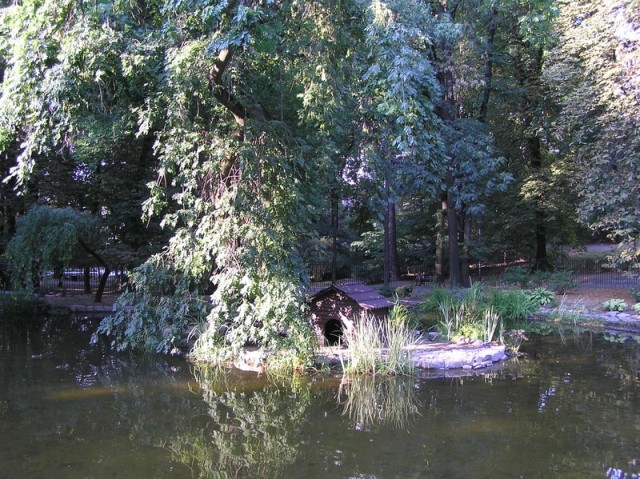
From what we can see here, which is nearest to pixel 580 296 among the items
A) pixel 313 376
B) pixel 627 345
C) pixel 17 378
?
pixel 627 345

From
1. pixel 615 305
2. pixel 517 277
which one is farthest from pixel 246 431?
pixel 517 277

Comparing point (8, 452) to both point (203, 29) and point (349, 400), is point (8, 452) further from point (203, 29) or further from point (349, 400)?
point (203, 29)

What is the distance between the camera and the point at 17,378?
24.6 ft

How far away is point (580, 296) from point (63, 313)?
14.4 metres

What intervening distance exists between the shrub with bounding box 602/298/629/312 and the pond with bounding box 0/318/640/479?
485 centimetres

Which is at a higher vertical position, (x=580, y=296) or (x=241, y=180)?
(x=241, y=180)

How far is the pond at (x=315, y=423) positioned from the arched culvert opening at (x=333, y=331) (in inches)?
78.1

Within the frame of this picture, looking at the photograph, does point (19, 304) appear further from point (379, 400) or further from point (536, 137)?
point (536, 137)

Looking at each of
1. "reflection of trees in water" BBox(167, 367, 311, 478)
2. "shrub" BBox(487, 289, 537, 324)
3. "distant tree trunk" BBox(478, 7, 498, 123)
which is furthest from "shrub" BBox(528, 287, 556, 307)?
"reflection of trees in water" BBox(167, 367, 311, 478)

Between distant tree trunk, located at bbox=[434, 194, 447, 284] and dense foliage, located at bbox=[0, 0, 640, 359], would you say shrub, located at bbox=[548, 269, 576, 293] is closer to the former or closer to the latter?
dense foliage, located at bbox=[0, 0, 640, 359]

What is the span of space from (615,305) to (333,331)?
7.76m

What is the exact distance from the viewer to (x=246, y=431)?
5504mm

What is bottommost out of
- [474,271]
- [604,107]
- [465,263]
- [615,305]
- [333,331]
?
[333,331]

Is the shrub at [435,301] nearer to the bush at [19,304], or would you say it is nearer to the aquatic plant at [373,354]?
the aquatic plant at [373,354]
